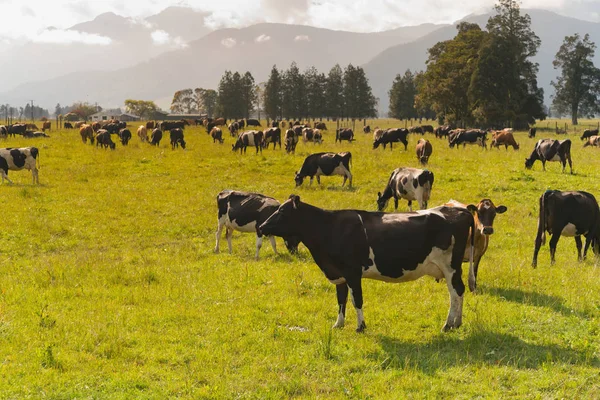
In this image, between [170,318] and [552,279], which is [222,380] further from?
[552,279]

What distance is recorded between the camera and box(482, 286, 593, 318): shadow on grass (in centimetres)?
901

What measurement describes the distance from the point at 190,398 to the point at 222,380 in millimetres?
584

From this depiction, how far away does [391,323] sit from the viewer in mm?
8875

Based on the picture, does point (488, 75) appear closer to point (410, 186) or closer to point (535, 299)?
point (410, 186)

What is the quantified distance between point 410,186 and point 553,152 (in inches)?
525

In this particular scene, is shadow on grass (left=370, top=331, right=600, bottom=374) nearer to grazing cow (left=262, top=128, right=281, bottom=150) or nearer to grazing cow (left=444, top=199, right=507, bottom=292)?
grazing cow (left=444, top=199, right=507, bottom=292)

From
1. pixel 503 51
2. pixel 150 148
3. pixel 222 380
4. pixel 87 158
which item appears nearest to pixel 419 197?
pixel 222 380

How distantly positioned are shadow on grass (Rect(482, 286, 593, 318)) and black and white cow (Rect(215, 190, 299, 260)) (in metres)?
5.71

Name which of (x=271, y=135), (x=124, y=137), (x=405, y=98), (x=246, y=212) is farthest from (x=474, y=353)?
(x=405, y=98)

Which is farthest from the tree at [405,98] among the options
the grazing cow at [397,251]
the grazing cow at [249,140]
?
the grazing cow at [397,251]

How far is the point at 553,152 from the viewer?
88.4 ft

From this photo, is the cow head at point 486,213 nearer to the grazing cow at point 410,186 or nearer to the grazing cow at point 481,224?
the grazing cow at point 481,224

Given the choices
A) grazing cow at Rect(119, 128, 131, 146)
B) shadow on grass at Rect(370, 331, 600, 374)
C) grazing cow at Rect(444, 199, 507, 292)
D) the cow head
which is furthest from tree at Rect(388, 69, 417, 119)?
shadow on grass at Rect(370, 331, 600, 374)

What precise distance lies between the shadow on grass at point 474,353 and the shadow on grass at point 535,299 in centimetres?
161
